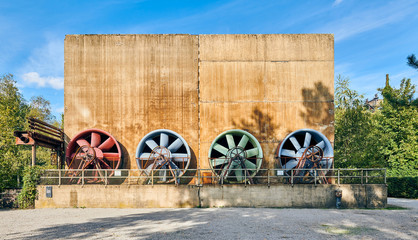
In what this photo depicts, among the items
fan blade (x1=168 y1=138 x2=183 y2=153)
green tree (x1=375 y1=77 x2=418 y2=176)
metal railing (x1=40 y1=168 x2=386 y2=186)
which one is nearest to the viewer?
metal railing (x1=40 y1=168 x2=386 y2=186)

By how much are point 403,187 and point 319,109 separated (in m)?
9.80

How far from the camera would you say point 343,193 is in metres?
12.4

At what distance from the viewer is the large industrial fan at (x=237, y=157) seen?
44.5ft

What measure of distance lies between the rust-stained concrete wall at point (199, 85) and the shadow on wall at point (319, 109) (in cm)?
6

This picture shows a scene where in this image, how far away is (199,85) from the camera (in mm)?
15172

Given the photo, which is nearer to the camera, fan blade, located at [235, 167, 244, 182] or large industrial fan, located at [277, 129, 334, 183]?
fan blade, located at [235, 167, 244, 182]

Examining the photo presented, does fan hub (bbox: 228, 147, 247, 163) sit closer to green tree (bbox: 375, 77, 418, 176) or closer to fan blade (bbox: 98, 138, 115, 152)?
fan blade (bbox: 98, 138, 115, 152)

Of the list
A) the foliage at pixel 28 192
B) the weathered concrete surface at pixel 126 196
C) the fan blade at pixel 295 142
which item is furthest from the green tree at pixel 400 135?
the foliage at pixel 28 192

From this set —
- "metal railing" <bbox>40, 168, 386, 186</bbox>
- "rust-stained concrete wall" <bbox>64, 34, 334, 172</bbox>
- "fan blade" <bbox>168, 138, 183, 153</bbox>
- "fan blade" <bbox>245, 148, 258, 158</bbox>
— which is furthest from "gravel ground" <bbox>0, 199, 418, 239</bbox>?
"rust-stained concrete wall" <bbox>64, 34, 334, 172</bbox>

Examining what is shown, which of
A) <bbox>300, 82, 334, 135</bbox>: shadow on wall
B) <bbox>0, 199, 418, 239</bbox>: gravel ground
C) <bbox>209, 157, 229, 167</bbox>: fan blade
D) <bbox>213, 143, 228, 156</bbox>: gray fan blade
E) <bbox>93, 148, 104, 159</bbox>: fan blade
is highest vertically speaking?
<bbox>300, 82, 334, 135</bbox>: shadow on wall

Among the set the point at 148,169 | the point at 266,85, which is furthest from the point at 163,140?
the point at 266,85

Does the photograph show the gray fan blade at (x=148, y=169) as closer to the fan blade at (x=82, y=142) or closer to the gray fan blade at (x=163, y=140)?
the gray fan blade at (x=163, y=140)

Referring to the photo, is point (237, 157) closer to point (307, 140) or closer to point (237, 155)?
point (237, 155)

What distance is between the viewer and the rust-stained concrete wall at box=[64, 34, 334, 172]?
1502 centimetres
